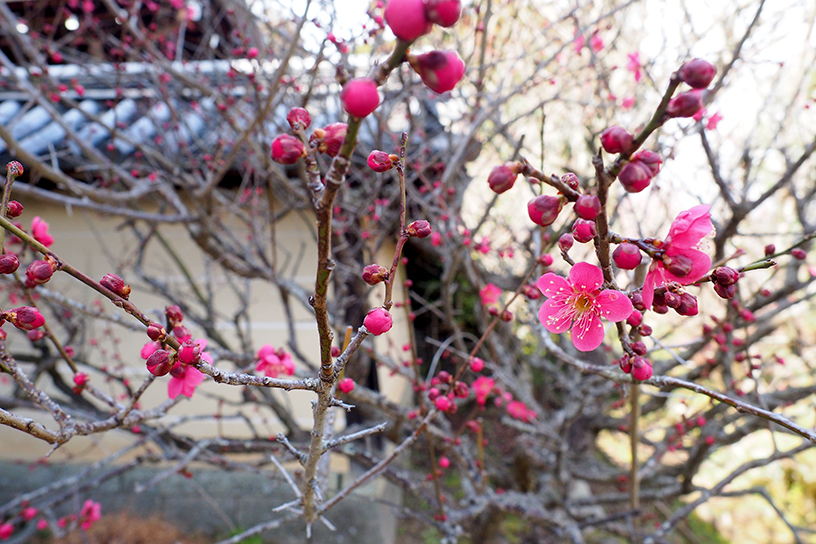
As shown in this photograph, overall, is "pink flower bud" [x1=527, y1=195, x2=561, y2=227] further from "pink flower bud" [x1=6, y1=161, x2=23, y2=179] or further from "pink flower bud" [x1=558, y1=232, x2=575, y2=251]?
"pink flower bud" [x1=6, y1=161, x2=23, y2=179]

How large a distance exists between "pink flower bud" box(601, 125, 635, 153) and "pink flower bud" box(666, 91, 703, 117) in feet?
0.16

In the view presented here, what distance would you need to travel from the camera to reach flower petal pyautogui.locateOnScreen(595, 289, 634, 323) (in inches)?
28.5

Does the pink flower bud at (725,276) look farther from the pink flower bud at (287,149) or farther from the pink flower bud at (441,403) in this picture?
the pink flower bud at (441,403)

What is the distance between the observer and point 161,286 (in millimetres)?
2688

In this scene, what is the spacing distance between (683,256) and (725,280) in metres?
0.09

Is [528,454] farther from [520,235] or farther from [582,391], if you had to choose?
[520,235]

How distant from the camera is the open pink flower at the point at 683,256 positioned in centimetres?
67

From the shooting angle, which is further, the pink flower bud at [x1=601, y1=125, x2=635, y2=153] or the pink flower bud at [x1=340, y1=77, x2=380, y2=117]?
the pink flower bud at [x1=601, y1=125, x2=635, y2=153]

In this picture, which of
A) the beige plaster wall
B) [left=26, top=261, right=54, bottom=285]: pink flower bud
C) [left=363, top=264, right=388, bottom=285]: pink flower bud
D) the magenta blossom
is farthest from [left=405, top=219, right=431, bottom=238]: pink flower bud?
the beige plaster wall

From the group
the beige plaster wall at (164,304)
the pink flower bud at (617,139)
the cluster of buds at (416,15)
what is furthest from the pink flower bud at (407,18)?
the beige plaster wall at (164,304)

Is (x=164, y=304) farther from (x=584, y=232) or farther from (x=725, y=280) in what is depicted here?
(x=725, y=280)

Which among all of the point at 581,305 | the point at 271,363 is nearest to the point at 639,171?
the point at 581,305

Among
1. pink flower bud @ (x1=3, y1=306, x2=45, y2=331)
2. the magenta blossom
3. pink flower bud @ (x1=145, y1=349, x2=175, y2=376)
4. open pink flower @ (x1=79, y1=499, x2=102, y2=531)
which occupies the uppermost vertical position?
the magenta blossom

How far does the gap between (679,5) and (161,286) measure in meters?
3.45
